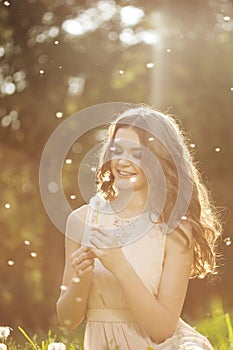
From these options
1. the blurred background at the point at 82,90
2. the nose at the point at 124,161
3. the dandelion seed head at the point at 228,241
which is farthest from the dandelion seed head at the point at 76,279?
the blurred background at the point at 82,90

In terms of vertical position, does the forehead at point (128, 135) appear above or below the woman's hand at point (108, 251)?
above

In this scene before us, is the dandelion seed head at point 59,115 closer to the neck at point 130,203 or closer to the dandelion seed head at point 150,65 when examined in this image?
the dandelion seed head at point 150,65

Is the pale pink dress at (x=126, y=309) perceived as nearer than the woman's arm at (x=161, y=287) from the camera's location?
No

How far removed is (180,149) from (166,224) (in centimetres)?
25

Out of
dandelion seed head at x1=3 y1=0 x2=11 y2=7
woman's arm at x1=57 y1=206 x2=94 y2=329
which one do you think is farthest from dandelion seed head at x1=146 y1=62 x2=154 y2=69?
woman's arm at x1=57 y1=206 x2=94 y2=329

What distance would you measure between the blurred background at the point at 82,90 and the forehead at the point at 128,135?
4.29m

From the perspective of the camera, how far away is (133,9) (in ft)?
24.0

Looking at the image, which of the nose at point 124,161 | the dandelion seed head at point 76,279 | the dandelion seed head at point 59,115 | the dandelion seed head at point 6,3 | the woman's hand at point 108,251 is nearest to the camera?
the woman's hand at point 108,251

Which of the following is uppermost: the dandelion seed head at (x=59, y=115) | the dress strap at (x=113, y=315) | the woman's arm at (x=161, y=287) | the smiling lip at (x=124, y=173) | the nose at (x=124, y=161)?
the dandelion seed head at (x=59, y=115)

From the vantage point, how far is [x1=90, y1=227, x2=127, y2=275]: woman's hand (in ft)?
7.62

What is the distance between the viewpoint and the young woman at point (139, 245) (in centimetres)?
238

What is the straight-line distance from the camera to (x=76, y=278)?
2441mm

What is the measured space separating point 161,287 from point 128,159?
0.39m

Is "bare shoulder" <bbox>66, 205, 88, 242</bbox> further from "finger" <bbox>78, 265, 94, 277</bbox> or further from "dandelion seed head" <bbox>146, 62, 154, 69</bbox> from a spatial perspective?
"dandelion seed head" <bbox>146, 62, 154, 69</bbox>
